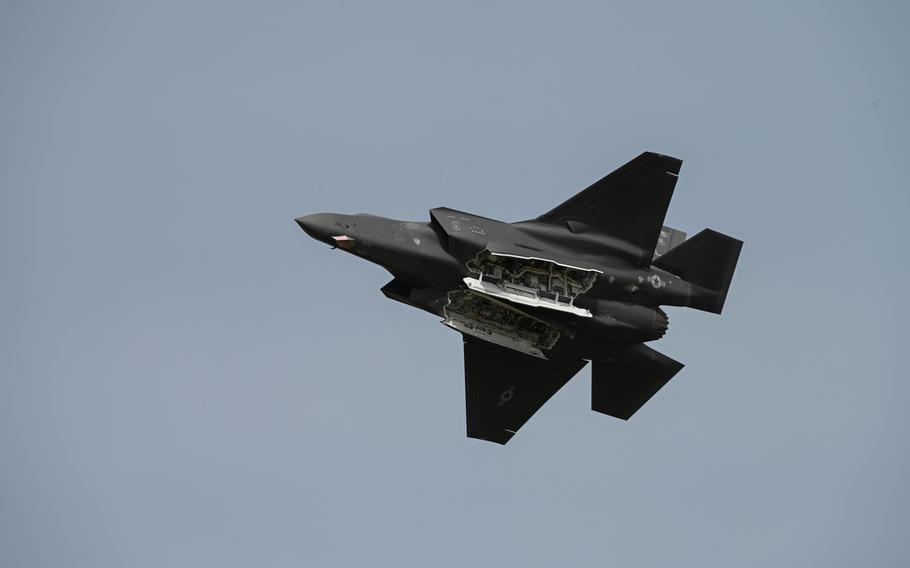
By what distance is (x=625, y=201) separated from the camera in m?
41.8

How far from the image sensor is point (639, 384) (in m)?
45.6

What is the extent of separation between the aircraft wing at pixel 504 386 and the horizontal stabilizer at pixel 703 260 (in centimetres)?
489

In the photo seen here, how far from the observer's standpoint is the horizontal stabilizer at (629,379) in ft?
148

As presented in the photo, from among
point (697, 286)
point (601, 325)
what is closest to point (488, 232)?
point (601, 325)

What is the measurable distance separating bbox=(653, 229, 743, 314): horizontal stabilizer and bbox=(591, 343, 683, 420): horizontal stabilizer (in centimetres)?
276

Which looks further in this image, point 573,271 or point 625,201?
point 625,201

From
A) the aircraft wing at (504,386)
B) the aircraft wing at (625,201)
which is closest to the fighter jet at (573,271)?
the aircraft wing at (625,201)

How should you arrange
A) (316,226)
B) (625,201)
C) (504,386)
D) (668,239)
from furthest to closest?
(504,386), (668,239), (625,201), (316,226)

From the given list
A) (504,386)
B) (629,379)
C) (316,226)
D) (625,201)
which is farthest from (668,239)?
(316,226)

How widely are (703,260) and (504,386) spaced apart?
26.8ft

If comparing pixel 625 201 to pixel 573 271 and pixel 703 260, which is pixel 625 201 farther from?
pixel 703 260

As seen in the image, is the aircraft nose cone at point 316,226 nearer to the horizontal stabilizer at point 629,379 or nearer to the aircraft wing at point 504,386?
the aircraft wing at point 504,386

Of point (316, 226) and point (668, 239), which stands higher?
point (668, 239)

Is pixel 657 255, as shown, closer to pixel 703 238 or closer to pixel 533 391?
pixel 703 238
